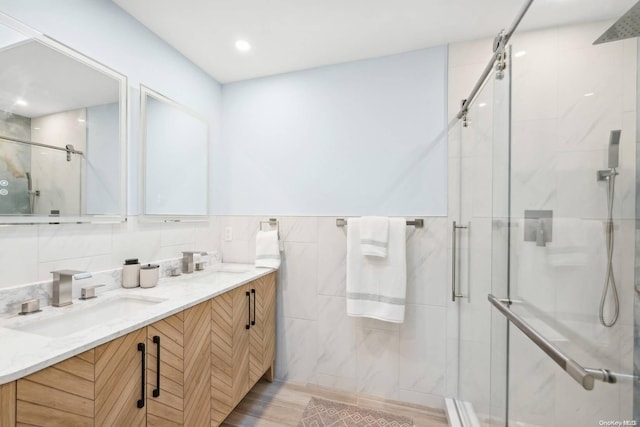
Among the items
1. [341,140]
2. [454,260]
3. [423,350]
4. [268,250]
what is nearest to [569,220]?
[454,260]

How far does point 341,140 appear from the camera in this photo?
201 centimetres

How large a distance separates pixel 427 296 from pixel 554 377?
37.7 inches

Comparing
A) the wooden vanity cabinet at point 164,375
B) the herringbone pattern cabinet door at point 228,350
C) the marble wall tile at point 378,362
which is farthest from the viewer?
the marble wall tile at point 378,362

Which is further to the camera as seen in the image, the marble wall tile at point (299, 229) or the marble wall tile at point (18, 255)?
the marble wall tile at point (299, 229)

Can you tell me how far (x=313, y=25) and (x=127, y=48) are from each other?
1072mm

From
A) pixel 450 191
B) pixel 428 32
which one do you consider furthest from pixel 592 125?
pixel 428 32

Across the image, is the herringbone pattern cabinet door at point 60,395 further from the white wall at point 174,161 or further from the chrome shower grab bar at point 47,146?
the white wall at point 174,161

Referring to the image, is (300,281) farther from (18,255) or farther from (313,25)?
(313,25)

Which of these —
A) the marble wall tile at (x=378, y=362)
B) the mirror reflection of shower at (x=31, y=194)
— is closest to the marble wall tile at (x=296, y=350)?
the marble wall tile at (x=378, y=362)

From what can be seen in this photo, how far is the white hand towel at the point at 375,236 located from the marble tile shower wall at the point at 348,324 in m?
0.20

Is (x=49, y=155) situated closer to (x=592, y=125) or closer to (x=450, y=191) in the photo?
(x=592, y=125)

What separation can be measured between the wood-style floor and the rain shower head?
197 centimetres

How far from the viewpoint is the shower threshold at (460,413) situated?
1.47 metres

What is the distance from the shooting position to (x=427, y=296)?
1.81 m
